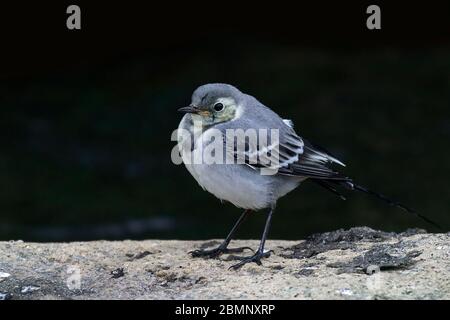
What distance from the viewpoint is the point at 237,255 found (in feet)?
26.4

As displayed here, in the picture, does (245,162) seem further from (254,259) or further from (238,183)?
(254,259)

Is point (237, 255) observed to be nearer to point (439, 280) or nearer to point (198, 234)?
point (439, 280)

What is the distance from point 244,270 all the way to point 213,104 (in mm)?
1480

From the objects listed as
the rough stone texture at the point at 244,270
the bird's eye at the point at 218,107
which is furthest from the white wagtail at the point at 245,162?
the rough stone texture at the point at 244,270

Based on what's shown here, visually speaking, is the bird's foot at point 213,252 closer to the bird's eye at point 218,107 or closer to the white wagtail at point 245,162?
the white wagtail at point 245,162

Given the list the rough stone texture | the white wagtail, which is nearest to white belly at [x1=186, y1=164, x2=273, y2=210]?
the white wagtail

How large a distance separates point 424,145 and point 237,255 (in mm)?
7584

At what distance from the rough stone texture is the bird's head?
1241 mm

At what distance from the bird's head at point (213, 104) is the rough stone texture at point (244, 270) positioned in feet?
4.07

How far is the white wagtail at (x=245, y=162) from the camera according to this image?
7527mm

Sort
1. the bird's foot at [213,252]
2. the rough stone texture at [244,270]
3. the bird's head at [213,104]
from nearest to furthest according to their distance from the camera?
the rough stone texture at [244,270] < the bird's head at [213,104] < the bird's foot at [213,252]

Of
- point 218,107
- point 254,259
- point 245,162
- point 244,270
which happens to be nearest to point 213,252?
point 254,259

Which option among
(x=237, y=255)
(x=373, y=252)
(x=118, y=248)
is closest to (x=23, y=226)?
(x=118, y=248)

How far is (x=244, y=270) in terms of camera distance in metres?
7.34
